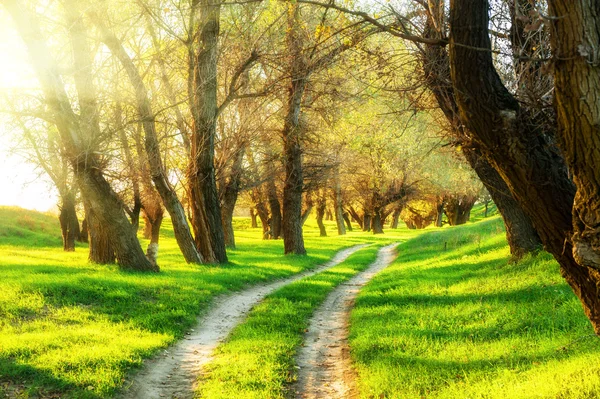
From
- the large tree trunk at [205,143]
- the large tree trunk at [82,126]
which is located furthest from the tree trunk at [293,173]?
the large tree trunk at [82,126]

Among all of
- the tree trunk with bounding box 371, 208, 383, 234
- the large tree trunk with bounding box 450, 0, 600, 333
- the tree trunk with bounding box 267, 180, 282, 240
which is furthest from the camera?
the tree trunk with bounding box 371, 208, 383, 234

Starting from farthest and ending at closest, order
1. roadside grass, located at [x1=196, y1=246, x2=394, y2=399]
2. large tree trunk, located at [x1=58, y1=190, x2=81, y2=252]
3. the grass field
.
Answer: large tree trunk, located at [x1=58, y1=190, x2=81, y2=252], roadside grass, located at [x1=196, y1=246, x2=394, y2=399], the grass field

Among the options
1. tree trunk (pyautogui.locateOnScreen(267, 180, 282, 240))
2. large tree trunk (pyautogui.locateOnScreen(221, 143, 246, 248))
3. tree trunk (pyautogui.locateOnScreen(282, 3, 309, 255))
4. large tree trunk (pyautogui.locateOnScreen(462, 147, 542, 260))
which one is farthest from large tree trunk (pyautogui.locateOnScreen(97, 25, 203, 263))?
tree trunk (pyautogui.locateOnScreen(267, 180, 282, 240))

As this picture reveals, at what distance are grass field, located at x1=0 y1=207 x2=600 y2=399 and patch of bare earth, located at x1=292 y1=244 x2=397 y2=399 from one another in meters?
0.22

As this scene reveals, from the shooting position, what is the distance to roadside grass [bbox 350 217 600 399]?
6.18 metres

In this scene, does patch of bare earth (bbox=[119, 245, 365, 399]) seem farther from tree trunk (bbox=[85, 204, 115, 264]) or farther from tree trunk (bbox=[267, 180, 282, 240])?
tree trunk (bbox=[267, 180, 282, 240])

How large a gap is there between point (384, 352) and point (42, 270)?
455 inches

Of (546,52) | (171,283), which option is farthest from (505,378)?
(171,283)

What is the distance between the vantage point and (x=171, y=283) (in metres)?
14.5

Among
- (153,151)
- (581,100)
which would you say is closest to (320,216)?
(153,151)

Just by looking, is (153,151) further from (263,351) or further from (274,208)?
(274,208)

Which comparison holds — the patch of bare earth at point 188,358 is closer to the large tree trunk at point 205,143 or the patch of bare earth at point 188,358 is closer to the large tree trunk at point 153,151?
the large tree trunk at point 153,151

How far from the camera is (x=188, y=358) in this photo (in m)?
9.05

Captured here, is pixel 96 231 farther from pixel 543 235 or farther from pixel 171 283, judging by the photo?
pixel 543 235
